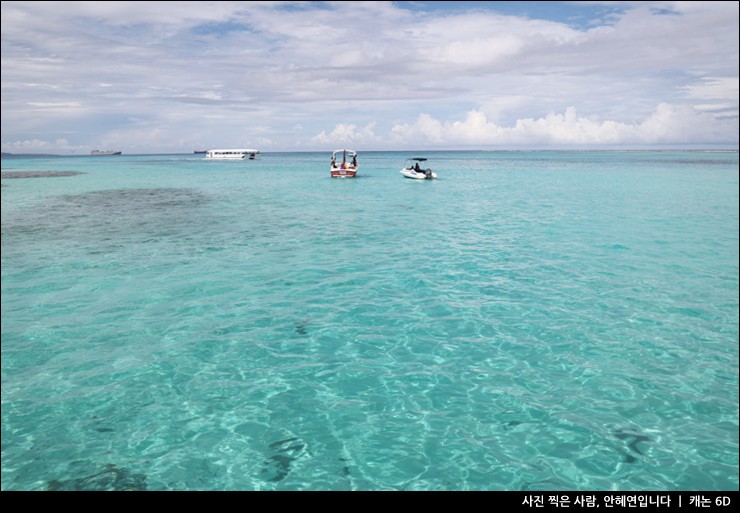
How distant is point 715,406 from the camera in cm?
1018

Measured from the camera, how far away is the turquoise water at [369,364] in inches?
337

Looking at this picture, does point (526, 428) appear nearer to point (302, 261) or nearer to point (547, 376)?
point (547, 376)

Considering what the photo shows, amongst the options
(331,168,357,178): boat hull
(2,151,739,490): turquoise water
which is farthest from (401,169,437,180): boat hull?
(2,151,739,490): turquoise water

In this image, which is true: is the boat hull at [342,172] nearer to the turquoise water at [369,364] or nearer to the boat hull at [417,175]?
the boat hull at [417,175]

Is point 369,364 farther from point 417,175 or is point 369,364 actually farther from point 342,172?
point 342,172

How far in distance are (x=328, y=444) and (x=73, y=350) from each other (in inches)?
341

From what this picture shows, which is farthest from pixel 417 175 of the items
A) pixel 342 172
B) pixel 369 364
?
pixel 369 364

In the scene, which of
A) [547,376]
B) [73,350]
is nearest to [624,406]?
[547,376]

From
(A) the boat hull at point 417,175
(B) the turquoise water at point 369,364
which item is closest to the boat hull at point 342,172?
(A) the boat hull at point 417,175

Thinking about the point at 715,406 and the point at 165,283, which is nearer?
the point at 715,406

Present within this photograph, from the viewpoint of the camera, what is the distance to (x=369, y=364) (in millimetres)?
12289

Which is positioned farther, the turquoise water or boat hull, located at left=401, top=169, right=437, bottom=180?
boat hull, located at left=401, top=169, right=437, bottom=180

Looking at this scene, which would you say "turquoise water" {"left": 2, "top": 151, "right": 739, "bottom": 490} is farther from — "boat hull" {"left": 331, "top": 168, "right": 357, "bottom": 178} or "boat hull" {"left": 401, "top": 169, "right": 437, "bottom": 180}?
"boat hull" {"left": 331, "top": 168, "right": 357, "bottom": 178}

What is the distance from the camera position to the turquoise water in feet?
28.1
